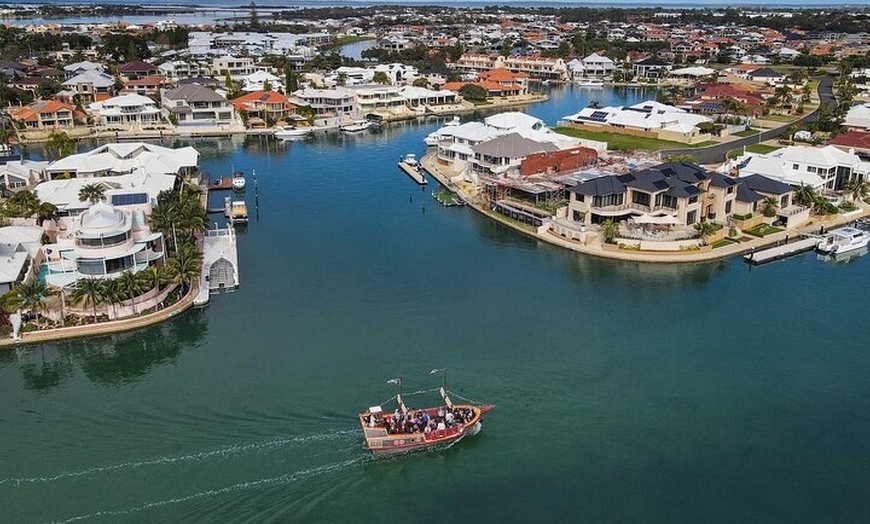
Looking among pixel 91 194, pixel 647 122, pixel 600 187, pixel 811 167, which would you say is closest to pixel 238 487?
pixel 91 194

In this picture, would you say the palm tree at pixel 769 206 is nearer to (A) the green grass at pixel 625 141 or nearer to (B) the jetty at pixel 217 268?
(A) the green grass at pixel 625 141

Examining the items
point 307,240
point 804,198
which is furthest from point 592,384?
point 804,198

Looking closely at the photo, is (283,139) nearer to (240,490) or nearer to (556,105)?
(556,105)

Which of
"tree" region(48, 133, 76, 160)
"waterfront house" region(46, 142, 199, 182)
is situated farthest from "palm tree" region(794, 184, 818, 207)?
"tree" region(48, 133, 76, 160)

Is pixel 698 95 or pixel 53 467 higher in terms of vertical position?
pixel 698 95

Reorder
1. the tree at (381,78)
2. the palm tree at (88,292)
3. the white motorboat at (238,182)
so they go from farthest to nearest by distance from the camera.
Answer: the tree at (381,78), the white motorboat at (238,182), the palm tree at (88,292)

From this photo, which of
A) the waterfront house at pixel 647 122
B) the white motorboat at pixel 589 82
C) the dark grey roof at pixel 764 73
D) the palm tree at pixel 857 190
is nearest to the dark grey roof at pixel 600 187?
the palm tree at pixel 857 190
